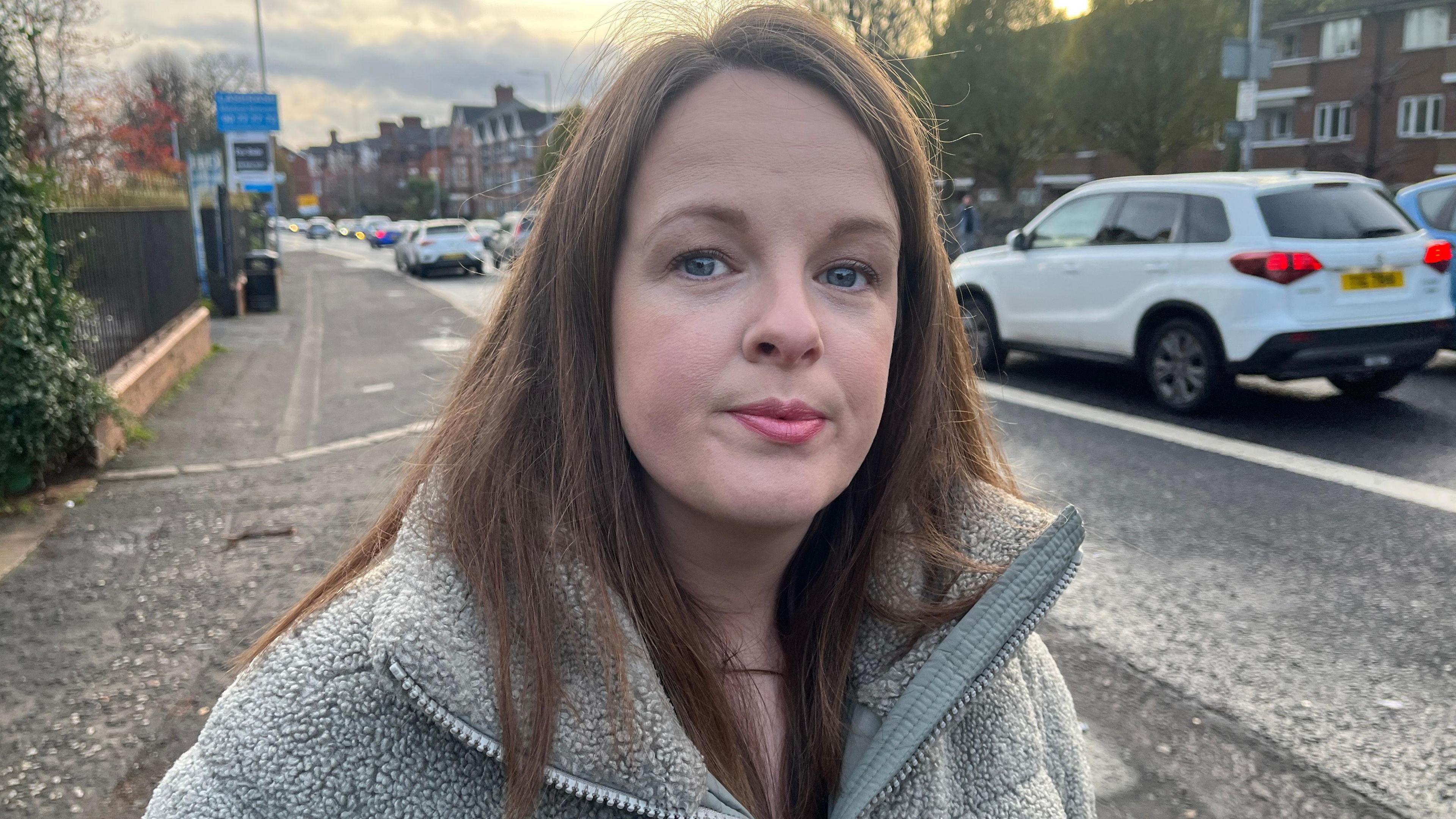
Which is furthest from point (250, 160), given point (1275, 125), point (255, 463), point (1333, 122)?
point (1275, 125)

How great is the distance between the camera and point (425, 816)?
103 cm

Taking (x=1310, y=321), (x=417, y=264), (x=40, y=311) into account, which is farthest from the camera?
(x=417, y=264)

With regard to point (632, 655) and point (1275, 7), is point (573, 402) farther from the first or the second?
point (1275, 7)

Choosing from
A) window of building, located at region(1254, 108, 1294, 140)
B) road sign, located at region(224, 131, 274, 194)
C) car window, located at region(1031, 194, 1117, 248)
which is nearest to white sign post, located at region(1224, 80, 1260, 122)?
car window, located at region(1031, 194, 1117, 248)

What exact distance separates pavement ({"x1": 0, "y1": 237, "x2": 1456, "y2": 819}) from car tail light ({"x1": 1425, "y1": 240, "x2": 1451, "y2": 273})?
1.06 meters

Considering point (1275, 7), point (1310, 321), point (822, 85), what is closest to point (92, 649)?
point (822, 85)

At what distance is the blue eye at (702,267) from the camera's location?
1187 mm

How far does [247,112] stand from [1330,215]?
23.8 m

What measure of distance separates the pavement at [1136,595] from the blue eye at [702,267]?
55 centimetres

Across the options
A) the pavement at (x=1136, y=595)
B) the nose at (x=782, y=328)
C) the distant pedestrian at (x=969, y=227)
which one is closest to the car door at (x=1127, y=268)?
the pavement at (x=1136, y=595)

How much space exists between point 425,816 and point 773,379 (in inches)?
21.9

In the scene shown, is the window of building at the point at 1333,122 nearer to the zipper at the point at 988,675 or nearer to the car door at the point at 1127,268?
the car door at the point at 1127,268

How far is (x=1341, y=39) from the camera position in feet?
146

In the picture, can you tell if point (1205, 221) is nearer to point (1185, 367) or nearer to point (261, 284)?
point (1185, 367)
